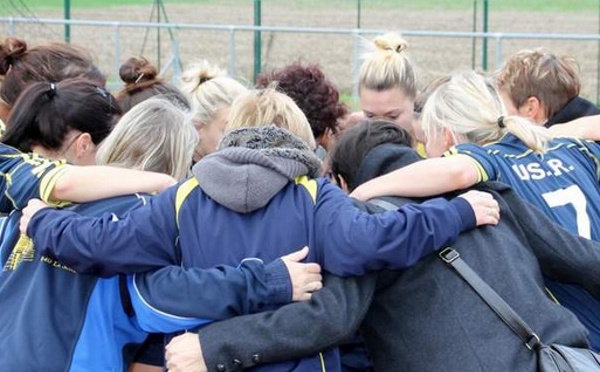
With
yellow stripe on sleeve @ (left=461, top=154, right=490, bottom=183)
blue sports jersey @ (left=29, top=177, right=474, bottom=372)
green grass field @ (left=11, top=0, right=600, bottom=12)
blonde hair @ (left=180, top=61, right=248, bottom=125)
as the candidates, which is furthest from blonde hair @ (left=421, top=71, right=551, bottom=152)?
green grass field @ (left=11, top=0, right=600, bottom=12)

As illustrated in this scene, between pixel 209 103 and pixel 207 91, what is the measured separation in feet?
0.27

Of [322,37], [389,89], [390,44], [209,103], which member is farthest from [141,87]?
[322,37]

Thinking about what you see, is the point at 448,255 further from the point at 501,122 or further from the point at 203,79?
the point at 203,79

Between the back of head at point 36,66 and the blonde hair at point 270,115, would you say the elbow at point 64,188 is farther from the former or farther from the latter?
the back of head at point 36,66

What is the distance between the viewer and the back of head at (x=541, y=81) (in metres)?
4.25

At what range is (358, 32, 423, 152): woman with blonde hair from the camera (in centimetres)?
495

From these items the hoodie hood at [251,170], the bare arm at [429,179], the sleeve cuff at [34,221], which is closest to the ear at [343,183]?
the bare arm at [429,179]

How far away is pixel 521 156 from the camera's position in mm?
3439

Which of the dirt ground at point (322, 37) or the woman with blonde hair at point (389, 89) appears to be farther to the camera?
the dirt ground at point (322, 37)

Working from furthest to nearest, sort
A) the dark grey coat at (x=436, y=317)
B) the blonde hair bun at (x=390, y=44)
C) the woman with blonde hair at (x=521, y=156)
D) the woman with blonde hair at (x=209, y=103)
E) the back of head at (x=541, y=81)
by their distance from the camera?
the blonde hair bun at (x=390, y=44)
the woman with blonde hair at (x=209, y=103)
the back of head at (x=541, y=81)
the woman with blonde hair at (x=521, y=156)
the dark grey coat at (x=436, y=317)

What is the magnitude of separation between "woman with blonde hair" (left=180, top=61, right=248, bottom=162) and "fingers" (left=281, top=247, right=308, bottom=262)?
1.82m

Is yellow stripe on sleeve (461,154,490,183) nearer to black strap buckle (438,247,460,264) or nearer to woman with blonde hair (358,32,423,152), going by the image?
black strap buckle (438,247,460,264)

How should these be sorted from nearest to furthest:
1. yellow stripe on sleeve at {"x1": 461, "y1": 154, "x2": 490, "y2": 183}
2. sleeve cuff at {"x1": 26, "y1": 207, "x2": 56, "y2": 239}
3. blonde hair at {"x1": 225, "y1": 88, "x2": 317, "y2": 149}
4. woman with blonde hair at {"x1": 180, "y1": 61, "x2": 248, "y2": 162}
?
sleeve cuff at {"x1": 26, "y1": 207, "x2": 56, "y2": 239} < yellow stripe on sleeve at {"x1": 461, "y1": 154, "x2": 490, "y2": 183} < blonde hair at {"x1": 225, "y1": 88, "x2": 317, "y2": 149} < woman with blonde hair at {"x1": 180, "y1": 61, "x2": 248, "y2": 162}

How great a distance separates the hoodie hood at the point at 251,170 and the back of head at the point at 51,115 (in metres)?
0.83
